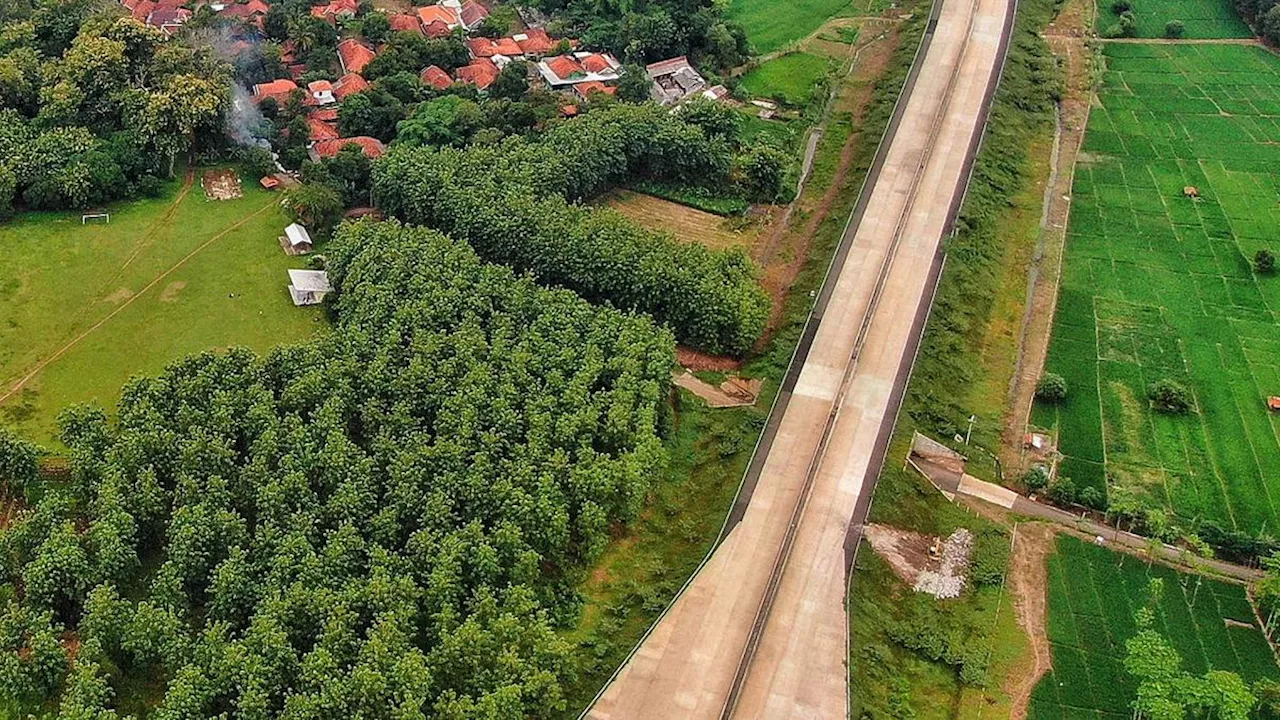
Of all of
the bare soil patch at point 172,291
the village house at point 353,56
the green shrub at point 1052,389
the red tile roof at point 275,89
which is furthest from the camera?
the village house at point 353,56

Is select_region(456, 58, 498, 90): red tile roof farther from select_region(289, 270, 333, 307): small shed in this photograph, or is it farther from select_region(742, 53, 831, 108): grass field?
select_region(289, 270, 333, 307): small shed

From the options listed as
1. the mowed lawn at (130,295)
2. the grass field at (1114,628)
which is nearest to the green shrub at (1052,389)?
the grass field at (1114,628)

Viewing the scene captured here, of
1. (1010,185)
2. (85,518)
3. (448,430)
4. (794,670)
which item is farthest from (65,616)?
(1010,185)

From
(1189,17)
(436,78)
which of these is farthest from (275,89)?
(1189,17)

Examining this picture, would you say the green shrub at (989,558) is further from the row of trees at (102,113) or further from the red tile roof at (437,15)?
the red tile roof at (437,15)

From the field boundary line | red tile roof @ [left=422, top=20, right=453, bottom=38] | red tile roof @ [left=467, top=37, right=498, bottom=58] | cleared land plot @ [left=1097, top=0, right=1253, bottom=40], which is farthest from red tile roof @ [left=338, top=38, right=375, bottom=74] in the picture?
cleared land plot @ [left=1097, top=0, right=1253, bottom=40]

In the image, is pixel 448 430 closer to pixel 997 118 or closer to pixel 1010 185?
pixel 1010 185
